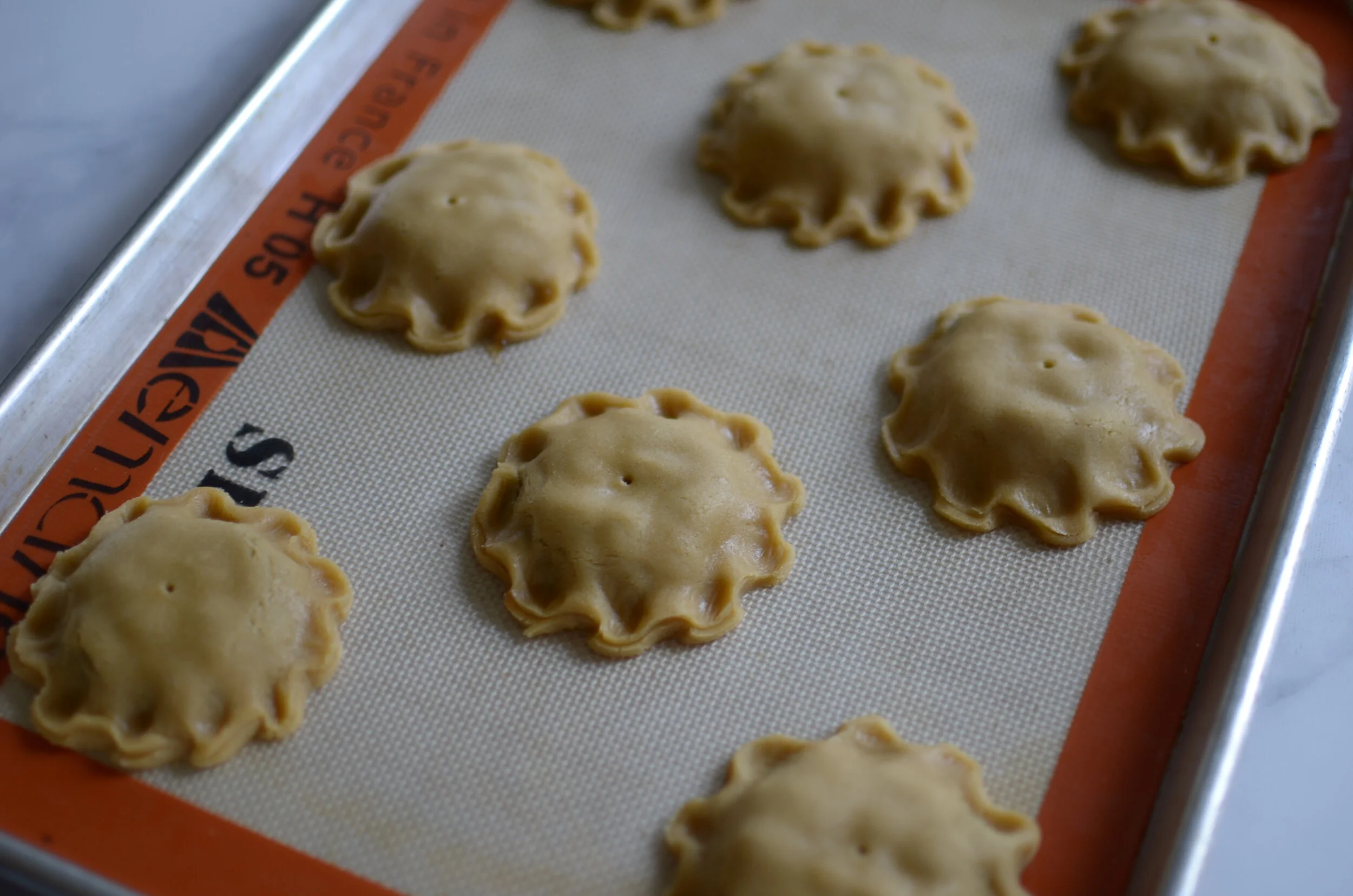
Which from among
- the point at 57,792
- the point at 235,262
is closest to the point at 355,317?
the point at 235,262

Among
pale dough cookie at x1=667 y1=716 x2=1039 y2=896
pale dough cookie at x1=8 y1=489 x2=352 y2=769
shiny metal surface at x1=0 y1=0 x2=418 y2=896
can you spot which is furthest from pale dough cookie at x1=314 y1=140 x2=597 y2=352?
pale dough cookie at x1=667 y1=716 x2=1039 y2=896

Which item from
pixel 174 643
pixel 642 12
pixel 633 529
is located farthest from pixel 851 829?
pixel 642 12

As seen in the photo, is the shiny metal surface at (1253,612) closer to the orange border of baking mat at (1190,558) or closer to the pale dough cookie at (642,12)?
the orange border of baking mat at (1190,558)

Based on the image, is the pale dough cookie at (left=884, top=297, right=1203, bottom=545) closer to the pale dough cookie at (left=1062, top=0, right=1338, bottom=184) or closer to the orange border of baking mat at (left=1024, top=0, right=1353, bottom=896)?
the orange border of baking mat at (left=1024, top=0, right=1353, bottom=896)

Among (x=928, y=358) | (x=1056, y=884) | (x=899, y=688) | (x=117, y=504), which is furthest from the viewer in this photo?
(x=928, y=358)

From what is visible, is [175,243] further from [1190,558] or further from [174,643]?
[1190,558]

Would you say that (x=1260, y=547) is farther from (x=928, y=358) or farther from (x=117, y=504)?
(x=117, y=504)
